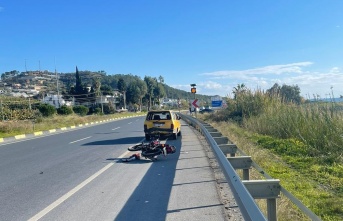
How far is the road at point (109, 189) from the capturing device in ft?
17.5

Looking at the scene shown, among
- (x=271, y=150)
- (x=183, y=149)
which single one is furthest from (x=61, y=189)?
(x=271, y=150)

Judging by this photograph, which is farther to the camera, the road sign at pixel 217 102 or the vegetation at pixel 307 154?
the road sign at pixel 217 102

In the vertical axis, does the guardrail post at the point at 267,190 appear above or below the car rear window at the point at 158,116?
below

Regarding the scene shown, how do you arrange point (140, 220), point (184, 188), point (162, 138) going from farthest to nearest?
point (162, 138), point (184, 188), point (140, 220)

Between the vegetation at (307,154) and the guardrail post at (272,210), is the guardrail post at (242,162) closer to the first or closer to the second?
the vegetation at (307,154)

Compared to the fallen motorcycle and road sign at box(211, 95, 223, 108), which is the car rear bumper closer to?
the fallen motorcycle

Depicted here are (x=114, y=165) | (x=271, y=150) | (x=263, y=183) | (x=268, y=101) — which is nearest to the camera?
(x=263, y=183)

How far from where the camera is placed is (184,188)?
685 cm

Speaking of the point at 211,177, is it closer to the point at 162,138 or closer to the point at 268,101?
the point at 162,138

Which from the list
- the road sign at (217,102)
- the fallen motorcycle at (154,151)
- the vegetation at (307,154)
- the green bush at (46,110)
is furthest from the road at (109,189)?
the green bush at (46,110)

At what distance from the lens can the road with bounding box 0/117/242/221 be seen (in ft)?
17.5

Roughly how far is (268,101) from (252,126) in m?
3.23

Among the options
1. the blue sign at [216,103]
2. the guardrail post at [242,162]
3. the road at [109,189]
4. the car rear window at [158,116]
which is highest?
the blue sign at [216,103]

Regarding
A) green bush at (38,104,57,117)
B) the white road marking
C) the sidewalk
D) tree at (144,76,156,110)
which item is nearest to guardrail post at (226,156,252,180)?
the sidewalk
